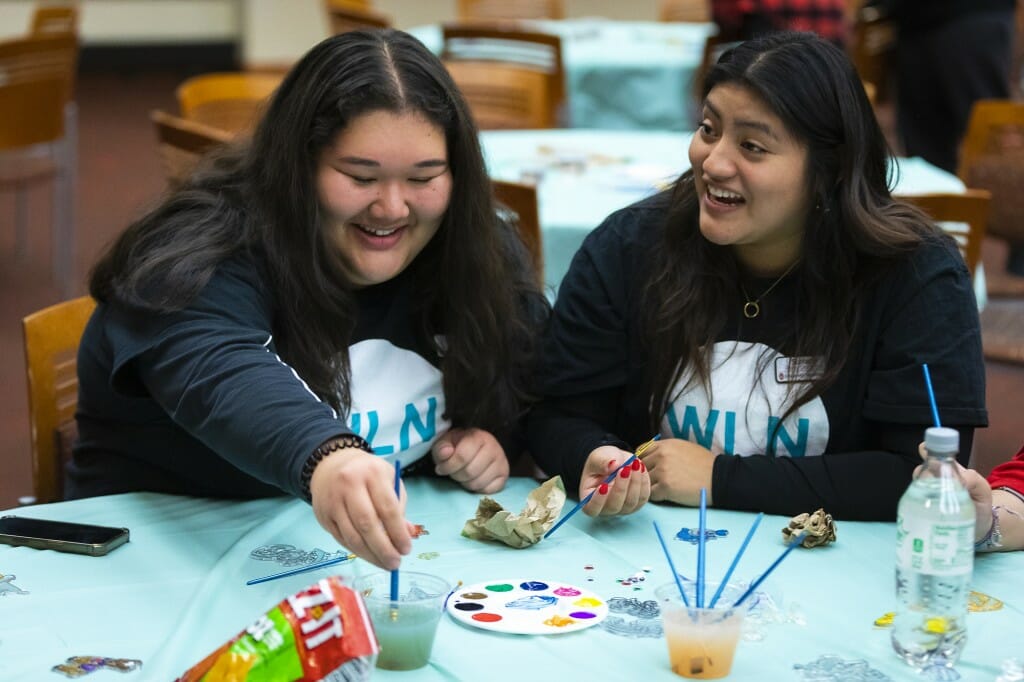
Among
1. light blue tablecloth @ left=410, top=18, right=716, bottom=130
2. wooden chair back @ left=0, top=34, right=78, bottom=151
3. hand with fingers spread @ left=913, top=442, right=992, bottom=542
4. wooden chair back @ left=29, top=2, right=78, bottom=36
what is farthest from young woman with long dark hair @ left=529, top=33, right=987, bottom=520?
wooden chair back @ left=29, top=2, right=78, bottom=36

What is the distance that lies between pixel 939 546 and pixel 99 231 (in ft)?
18.0

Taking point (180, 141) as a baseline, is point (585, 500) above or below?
below

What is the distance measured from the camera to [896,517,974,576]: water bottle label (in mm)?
1366

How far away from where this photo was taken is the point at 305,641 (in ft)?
4.03

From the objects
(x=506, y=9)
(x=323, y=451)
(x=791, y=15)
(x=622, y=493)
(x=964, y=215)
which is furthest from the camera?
(x=506, y=9)

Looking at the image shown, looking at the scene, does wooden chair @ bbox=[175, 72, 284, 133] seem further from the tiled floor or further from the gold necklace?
the gold necklace

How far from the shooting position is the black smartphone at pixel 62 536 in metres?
1.66

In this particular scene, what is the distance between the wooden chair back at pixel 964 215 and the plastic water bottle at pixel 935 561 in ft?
5.04

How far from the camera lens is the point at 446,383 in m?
2.00

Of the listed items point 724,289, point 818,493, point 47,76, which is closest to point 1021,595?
point 818,493

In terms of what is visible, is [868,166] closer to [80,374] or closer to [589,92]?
[80,374]

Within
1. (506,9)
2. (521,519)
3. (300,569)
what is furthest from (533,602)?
(506,9)

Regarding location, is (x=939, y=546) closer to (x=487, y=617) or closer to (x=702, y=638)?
(x=702, y=638)

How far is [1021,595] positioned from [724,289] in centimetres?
64
